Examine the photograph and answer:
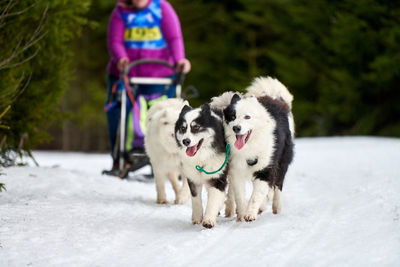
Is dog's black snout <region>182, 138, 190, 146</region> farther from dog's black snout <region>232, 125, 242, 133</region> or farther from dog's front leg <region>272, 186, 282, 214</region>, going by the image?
dog's front leg <region>272, 186, 282, 214</region>

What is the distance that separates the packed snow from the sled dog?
178 millimetres

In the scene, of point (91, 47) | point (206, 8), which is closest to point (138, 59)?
point (91, 47)

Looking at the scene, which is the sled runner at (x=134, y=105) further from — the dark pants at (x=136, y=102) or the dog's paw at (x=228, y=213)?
the dog's paw at (x=228, y=213)

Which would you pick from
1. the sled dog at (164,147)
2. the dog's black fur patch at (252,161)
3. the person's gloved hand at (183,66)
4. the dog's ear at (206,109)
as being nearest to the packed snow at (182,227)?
the sled dog at (164,147)

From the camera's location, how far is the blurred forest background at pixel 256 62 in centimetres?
632

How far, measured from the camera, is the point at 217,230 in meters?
3.75

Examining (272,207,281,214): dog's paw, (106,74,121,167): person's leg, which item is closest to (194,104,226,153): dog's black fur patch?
(272,207,281,214): dog's paw

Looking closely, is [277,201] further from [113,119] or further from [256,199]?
[113,119]

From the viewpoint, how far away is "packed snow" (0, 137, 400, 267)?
307 centimetres

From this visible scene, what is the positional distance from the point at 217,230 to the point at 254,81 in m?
1.69

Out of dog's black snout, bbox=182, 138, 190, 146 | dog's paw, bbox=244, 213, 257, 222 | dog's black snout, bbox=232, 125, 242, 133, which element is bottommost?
dog's paw, bbox=244, 213, 257, 222

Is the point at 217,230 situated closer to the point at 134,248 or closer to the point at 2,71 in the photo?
the point at 134,248

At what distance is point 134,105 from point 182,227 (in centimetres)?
289

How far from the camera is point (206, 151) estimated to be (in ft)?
12.8
